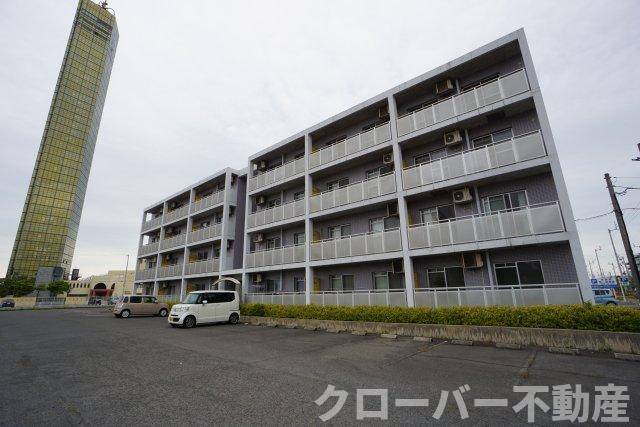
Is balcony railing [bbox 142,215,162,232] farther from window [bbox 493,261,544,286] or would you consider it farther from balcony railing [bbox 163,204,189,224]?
window [bbox 493,261,544,286]

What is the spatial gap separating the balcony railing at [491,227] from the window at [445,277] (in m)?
1.78

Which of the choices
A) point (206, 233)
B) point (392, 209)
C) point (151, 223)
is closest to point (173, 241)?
point (206, 233)

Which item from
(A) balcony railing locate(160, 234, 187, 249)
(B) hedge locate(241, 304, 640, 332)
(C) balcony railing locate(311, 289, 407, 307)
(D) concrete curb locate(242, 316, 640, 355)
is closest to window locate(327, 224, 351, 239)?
(C) balcony railing locate(311, 289, 407, 307)

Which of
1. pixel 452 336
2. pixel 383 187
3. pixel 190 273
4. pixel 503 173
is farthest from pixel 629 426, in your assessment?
pixel 190 273

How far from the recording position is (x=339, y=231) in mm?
18188

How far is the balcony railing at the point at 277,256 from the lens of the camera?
18.1 m

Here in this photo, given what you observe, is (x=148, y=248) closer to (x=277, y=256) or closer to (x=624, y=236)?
(x=277, y=256)

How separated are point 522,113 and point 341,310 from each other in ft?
39.8

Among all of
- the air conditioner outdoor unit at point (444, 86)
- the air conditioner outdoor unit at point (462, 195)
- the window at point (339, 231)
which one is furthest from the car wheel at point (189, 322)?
the air conditioner outdoor unit at point (444, 86)

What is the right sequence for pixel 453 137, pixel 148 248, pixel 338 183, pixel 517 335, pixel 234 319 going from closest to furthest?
pixel 517 335 → pixel 453 137 → pixel 234 319 → pixel 338 183 → pixel 148 248

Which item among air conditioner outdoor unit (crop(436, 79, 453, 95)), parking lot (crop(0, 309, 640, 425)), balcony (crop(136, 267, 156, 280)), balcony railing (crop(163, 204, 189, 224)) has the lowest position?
parking lot (crop(0, 309, 640, 425))

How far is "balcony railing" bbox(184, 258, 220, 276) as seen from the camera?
77.9ft

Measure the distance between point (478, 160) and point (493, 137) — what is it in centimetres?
210

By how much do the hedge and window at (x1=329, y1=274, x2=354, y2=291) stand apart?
8.00 ft
